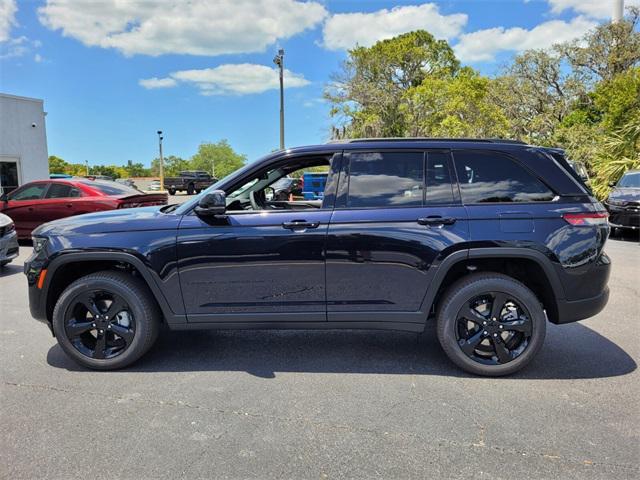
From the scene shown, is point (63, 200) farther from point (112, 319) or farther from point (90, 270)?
point (112, 319)

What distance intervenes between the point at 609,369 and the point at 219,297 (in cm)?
319

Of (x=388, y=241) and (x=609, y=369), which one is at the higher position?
(x=388, y=241)

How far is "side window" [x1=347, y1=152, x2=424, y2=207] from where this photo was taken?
3713 mm

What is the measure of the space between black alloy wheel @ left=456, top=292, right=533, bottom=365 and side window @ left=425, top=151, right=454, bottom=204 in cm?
83

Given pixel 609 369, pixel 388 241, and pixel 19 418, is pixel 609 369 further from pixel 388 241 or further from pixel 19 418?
pixel 19 418

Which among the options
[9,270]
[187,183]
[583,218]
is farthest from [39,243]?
[187,183]

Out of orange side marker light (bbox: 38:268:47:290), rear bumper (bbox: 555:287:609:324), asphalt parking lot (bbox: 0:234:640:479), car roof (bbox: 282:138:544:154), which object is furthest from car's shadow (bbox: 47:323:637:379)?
car roof (bbox: 282:138:544:154)

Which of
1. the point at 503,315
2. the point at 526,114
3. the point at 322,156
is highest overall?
the point at 526,114

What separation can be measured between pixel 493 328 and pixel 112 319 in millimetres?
3035

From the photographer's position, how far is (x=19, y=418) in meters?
3.11

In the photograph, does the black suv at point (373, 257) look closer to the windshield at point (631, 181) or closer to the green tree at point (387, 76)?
the windshield at point (631, 181)

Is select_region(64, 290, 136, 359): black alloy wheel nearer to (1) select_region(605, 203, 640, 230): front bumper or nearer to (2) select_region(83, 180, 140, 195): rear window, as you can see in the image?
(2) select_region(83, 180, 140, 195): rear window

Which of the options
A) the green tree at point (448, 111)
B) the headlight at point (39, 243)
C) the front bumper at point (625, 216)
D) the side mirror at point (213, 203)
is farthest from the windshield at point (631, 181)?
the green tree at point (448, 111)

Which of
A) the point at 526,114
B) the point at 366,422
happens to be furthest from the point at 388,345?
the point at 526,114
